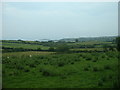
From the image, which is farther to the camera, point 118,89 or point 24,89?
point 24,89

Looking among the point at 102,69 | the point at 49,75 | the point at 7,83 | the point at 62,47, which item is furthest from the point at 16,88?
the point at 62,47

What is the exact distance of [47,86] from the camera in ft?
25.1

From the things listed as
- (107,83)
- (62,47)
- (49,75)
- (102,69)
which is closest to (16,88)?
(49,75)

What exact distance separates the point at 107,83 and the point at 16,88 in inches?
170

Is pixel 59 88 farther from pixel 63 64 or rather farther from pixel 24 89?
pixel 63 64

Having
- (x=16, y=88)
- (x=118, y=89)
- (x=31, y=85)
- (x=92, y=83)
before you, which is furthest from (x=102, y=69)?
(x=16, y=88)

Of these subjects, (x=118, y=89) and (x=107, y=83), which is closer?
(x=118, y=89)

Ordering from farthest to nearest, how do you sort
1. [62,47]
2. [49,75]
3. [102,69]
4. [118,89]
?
[62,47] < [102,69] < [49,75] < [118,89]

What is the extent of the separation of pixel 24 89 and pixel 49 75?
2.96 m

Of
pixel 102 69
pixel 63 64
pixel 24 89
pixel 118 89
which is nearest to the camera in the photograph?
pixel 118 89

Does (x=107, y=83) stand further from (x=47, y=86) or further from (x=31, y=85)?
(x=31, y=85)

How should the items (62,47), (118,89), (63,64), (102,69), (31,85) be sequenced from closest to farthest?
(118,89), (31,85), (102,69), (63,64), (62,47)

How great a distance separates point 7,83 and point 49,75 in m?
2.69

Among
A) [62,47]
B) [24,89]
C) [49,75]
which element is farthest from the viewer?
[62,47]
